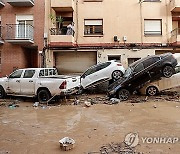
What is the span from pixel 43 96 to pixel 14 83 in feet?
6.54

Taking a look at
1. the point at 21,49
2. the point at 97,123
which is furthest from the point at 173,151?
the point at 21,49

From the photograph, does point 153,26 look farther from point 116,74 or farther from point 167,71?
point 167,71

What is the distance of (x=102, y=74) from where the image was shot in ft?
46.4

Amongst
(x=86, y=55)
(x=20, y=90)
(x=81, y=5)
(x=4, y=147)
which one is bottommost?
(x=4, y=147)

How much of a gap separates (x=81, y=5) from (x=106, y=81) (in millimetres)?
7319

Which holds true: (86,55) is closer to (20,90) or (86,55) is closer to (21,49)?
(21,49)

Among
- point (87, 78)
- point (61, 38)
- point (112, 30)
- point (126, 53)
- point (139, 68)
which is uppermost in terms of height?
point (112, 30)

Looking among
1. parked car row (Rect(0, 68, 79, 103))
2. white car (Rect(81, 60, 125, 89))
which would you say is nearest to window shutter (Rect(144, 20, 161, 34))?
white car (Rect(81, 60, 125, 89))

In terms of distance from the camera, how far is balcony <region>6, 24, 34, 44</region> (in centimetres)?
1677

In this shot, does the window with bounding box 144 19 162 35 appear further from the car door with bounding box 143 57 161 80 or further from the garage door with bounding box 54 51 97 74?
the car door with bounding box 143 57 161 80

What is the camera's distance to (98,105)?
11.0 metres

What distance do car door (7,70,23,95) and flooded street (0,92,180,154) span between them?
150 cm

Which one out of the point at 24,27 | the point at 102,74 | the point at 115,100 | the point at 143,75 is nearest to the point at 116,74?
the point at 102,74

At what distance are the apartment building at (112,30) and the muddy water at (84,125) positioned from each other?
7.29m
